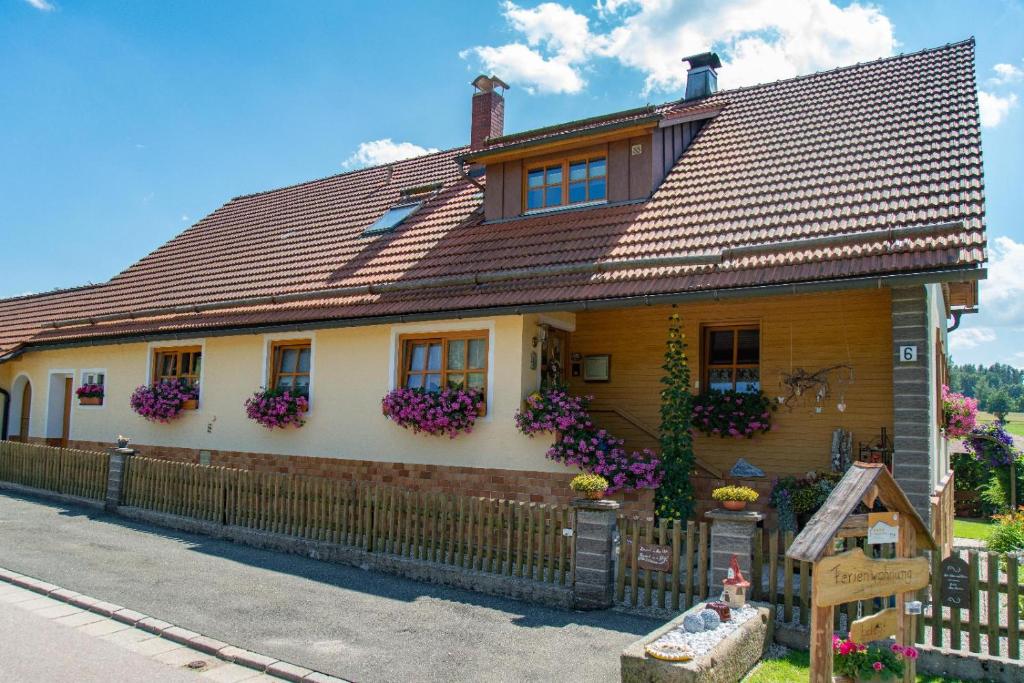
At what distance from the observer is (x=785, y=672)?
6062 mm

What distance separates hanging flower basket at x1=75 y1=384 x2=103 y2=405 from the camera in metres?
17.1

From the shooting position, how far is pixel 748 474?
9172 millimetres

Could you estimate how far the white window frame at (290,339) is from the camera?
13.4 metres

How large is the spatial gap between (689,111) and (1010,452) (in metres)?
13.6

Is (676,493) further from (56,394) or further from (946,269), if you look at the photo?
(56,394)

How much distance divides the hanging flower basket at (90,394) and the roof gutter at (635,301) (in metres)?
2.34

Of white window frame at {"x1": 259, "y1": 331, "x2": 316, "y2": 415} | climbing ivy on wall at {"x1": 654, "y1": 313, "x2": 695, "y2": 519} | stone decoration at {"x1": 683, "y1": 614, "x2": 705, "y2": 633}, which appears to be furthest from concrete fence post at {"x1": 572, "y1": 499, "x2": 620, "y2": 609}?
white window frame at {"x1": 259, "y1": 331, "x2": 316, "y2": 415}

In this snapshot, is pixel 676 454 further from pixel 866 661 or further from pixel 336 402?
pixel 336 402

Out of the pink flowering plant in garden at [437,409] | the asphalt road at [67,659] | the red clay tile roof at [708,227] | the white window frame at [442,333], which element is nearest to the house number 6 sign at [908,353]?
the red clay tile roof at [708,227]

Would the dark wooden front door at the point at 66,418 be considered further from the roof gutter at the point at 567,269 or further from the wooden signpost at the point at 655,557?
the wooden signpost at the point at 655,557

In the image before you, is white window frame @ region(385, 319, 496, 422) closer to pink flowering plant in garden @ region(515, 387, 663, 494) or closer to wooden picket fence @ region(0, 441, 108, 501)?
pink flowering plant in garden @ region(515, 387, 663, 494)

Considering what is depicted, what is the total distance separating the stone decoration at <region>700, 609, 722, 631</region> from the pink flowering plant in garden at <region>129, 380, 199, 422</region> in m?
12.0

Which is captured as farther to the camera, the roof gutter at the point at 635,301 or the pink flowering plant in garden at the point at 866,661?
the roof gutter at the point at 635,301

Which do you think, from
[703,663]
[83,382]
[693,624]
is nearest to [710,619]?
[693,624]
